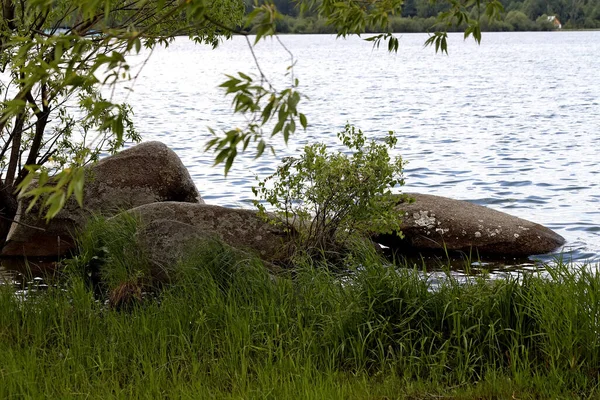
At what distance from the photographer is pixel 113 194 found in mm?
11836

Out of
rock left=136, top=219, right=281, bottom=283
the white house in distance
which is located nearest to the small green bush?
rock left=136, top=219, right=281, bottom=283

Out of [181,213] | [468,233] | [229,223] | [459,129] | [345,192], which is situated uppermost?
[345,192]

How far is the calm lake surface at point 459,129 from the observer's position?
50.6 feet

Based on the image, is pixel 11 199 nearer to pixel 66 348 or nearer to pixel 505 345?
pixel 66 348

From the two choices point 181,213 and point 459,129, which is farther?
point 459,129

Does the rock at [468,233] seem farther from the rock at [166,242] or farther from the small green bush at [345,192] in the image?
the rock at [166,242]

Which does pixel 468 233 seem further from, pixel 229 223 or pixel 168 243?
pixel 168 243

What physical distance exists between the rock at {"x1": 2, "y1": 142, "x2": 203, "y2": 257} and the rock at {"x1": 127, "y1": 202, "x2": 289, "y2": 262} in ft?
3.63

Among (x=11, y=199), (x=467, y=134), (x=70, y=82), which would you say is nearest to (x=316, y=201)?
(x=11, y=199)

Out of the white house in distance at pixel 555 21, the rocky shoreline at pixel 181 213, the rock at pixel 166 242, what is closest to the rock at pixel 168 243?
the rock at pixel 166 242

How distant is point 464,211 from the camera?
1188cm

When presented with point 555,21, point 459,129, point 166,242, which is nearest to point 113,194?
point 166,242

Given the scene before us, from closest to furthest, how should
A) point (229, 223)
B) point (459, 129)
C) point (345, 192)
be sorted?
point (345, 192)
point (229, 223)
point (459, 129)

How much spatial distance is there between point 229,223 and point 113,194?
2.36 metres
